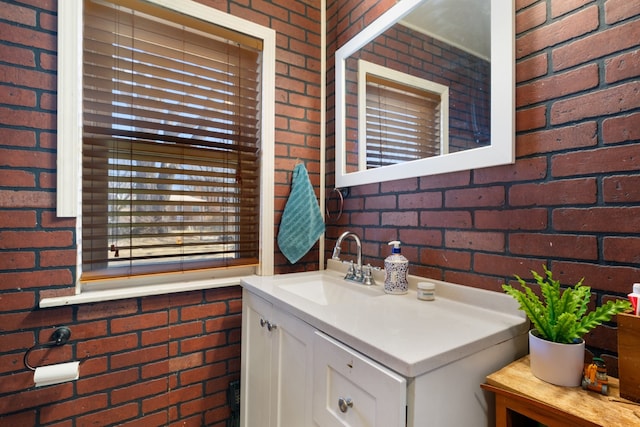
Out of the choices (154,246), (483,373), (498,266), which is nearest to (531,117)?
(498,266)

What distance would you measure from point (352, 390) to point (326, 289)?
730mm

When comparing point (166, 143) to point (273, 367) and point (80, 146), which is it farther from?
point (273, 367)

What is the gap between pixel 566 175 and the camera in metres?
0.86

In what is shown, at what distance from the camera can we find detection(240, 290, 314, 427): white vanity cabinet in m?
0.97

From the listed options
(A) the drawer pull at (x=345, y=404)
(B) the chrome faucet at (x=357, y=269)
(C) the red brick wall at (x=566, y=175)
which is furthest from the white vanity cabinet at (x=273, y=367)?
(C) the red brick wall at (x=566, y=175)

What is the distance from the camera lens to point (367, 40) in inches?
61.7

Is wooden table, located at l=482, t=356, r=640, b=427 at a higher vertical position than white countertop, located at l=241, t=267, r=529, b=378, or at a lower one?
lower

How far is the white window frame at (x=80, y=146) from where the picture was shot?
1172 mm

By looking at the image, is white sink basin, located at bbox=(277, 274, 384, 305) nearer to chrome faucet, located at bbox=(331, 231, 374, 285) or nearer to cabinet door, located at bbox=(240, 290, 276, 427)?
chrome faucet, located at bbox=(331, 231, 374, 285)

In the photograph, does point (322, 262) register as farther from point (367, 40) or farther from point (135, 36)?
point (135, 36)

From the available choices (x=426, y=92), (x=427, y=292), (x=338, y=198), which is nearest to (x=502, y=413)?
(x=427, y=292)

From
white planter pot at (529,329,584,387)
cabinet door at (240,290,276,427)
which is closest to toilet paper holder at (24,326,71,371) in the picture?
cabinet door at (240,290,276,427)

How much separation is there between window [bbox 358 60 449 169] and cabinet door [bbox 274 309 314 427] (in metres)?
0.83

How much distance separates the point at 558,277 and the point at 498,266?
17cm
